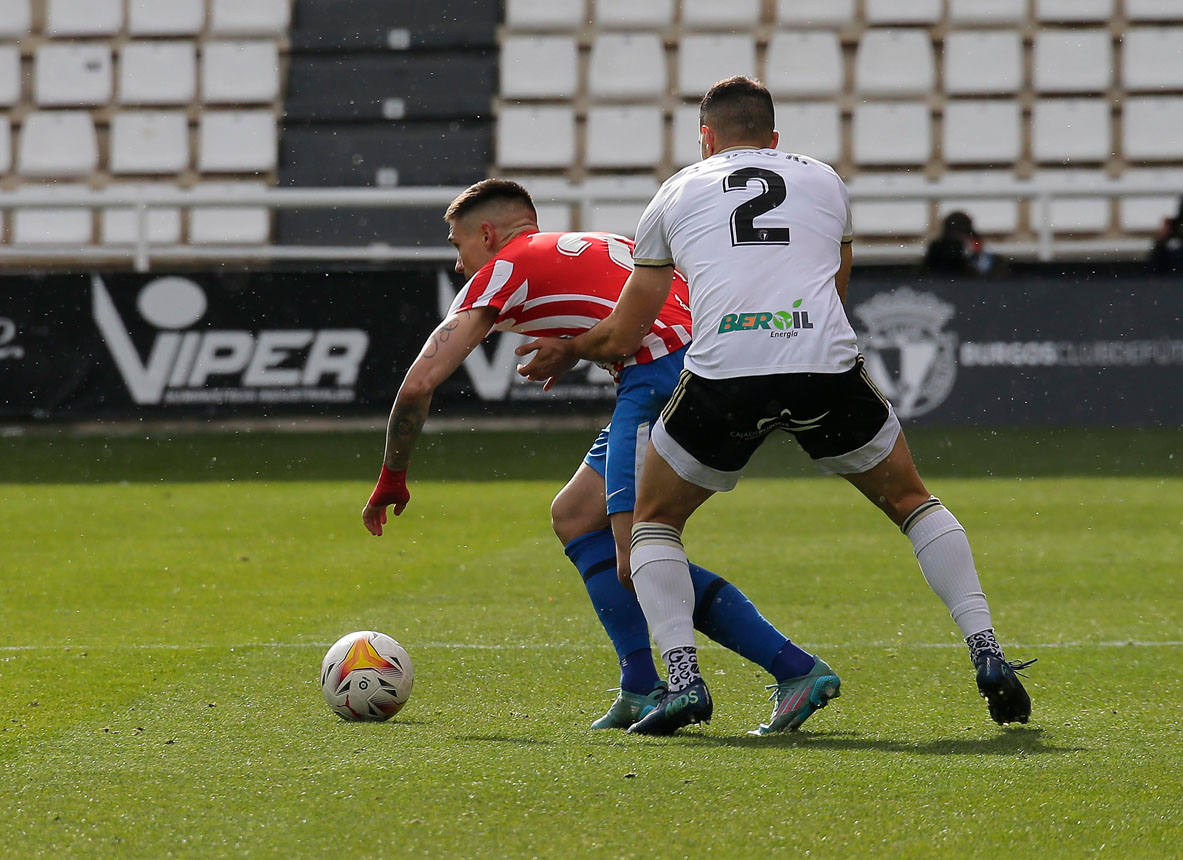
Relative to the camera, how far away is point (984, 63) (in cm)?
1956

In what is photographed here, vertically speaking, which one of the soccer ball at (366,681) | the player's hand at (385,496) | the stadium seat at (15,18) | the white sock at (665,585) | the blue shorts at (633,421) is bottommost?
the soccer ball at (366,681)

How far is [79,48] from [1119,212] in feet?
42.4

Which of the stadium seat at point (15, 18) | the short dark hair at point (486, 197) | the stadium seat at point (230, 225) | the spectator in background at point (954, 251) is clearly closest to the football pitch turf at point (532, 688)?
the short dark hair at point (486, 197)

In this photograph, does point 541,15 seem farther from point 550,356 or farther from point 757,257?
point 757,257

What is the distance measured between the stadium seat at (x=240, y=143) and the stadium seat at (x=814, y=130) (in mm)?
6148

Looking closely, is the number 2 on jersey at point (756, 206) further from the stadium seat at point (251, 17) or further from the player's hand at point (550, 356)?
the stadium seat at point (251, 17)

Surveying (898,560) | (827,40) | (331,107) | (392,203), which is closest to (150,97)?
(331,107)

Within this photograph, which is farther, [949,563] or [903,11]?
[903,11]

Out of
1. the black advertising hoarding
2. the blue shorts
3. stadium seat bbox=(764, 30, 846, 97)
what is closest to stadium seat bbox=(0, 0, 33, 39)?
the black advertising hoarding

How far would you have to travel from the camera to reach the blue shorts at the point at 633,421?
4.48 m

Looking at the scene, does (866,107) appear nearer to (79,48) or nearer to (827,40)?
(827,40)

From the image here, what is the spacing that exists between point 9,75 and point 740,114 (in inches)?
712

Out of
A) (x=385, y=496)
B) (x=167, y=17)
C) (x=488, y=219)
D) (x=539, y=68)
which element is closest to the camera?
(x=385, y=496)

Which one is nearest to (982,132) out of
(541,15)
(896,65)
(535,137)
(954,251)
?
(896,65)
